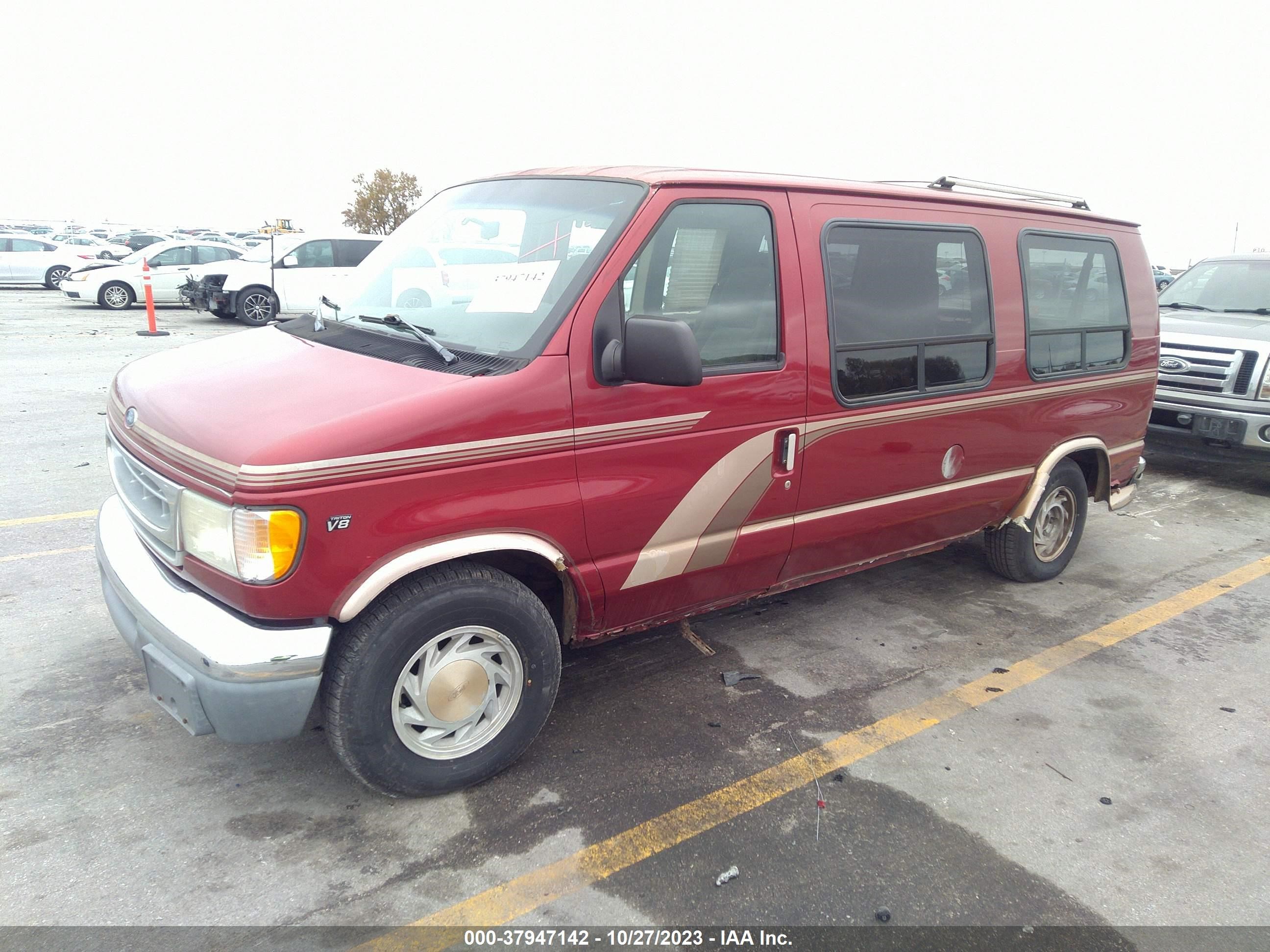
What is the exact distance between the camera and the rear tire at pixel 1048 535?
16.7ft

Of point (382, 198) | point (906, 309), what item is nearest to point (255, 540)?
point (906, 309)

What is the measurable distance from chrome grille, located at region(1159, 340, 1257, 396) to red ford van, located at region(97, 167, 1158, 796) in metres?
3.98

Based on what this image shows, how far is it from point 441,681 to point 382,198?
40.2 m

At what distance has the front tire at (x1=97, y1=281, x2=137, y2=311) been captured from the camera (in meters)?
18.6

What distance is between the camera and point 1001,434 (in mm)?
4562

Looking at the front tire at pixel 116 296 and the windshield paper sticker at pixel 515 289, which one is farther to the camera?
the front tire at pixel 116 296

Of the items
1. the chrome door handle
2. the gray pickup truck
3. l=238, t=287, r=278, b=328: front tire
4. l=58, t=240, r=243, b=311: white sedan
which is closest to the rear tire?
the chrome door handle

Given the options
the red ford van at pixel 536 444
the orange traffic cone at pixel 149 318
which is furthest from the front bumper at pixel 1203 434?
the orange traffic cone at pixel 149 318

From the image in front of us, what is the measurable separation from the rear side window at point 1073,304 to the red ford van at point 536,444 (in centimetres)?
13

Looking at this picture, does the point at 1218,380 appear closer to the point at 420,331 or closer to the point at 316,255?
the point at 420,331

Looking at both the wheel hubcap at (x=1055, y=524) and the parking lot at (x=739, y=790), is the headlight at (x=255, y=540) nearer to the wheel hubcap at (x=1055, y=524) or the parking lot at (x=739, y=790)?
the parking lot at (x=739, y=790)

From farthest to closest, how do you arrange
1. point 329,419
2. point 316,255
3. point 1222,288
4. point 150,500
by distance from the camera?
point 316,255, point 1222,288, point 150,500, point 329,419

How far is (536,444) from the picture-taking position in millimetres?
2938

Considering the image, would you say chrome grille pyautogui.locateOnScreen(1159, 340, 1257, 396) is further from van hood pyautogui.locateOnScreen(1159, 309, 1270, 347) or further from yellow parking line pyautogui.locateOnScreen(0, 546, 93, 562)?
yellow parking line pyautogui.locateOnScreen(0, 546, 93, 562)
